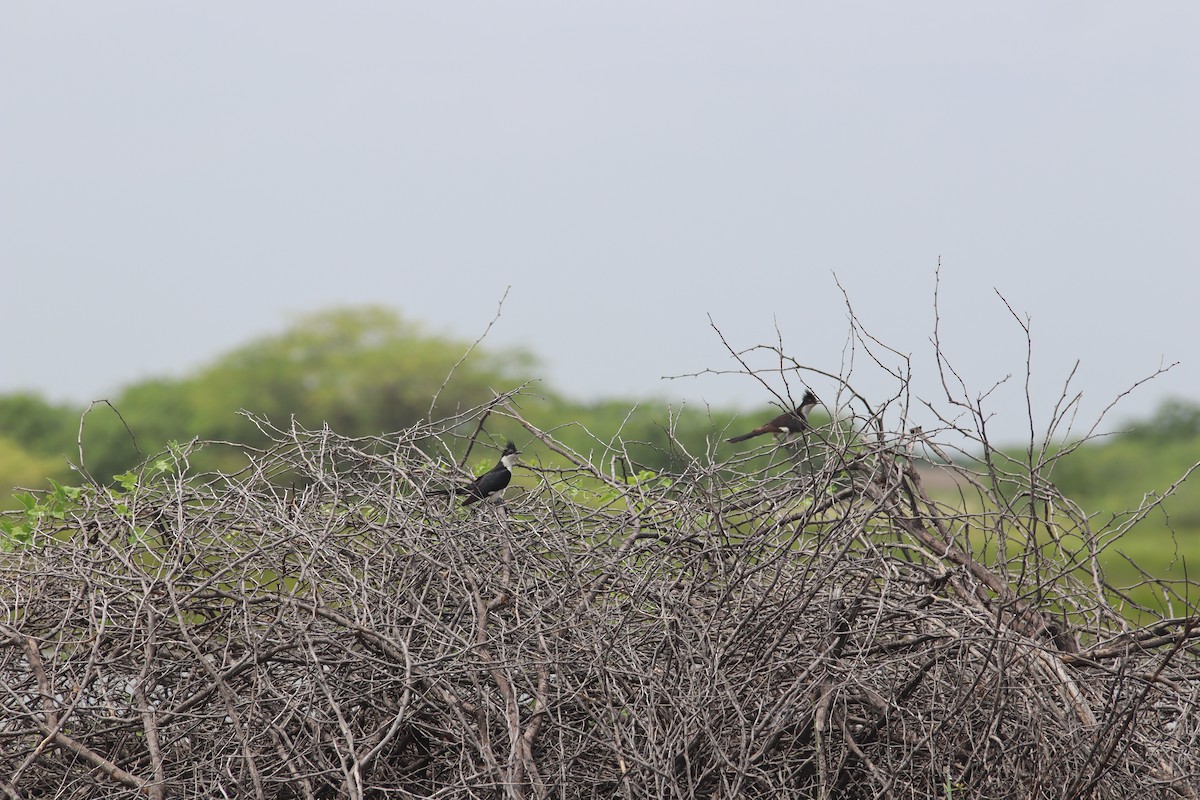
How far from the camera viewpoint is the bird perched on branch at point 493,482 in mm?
4891

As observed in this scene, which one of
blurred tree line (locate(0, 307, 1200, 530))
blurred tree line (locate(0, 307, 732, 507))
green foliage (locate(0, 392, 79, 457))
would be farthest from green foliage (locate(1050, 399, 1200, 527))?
green foliage (locate(0, 392, 79, 457))

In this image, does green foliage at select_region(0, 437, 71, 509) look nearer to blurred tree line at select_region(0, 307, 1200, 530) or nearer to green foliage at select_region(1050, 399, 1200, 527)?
blurred tree line at select_region(0, 307, 1200, 530)

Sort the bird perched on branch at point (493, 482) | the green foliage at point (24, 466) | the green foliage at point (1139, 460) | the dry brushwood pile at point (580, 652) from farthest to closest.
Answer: the green foliage at point (24, 466)
the green foliage at point (1139, 460)
the bird perched on branch at point (493, 482)
the dry brushwood pile at point (580, 652)

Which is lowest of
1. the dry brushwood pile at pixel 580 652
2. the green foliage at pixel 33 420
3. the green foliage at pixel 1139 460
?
the green foliage at pixel 33 420

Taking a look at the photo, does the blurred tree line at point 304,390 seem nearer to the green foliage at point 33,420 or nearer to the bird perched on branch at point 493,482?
the green foliage at point 33,420

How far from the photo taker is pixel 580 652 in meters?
4.11

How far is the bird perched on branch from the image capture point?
489cm

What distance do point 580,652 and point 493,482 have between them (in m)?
1.32

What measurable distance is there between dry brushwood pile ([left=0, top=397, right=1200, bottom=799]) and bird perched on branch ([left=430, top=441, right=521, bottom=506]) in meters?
0.13

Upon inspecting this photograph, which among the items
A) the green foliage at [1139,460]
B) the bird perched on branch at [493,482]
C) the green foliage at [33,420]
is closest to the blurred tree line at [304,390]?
the green foliage at [33,420]

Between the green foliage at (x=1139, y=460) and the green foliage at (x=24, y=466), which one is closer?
the green foliage at (x=1139, y=460)

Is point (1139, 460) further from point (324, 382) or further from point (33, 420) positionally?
point (33, 420)

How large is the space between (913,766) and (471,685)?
1.54m

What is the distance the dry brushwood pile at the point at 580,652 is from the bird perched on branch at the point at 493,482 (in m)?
0.13
